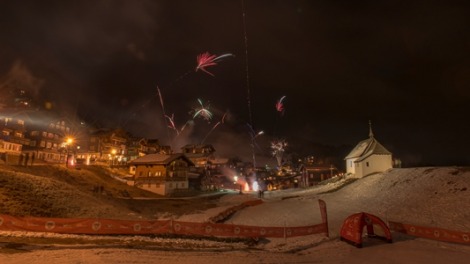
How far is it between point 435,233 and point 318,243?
27.3ft

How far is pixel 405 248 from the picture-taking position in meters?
18.3

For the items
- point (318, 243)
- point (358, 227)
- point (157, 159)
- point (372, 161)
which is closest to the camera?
point (358, 227)

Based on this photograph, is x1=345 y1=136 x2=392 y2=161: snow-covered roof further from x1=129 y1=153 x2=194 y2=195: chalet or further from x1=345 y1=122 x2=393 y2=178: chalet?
x1=129 y1=153 x2=194 y2=195: chalet

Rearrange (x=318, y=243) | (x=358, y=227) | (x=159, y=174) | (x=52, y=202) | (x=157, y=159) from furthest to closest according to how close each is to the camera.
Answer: (x=157, y=159) → (x=159, y=174) → (x=52, y=202) → (x=318, y=243) → (x=358, y=227)

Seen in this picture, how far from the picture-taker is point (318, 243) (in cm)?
2080

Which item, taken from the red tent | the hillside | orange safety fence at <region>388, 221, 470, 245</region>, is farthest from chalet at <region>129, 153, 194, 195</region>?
orange safety fence at <region>388, 221, 470, 245</region>

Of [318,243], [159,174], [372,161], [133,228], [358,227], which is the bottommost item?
[318,243]

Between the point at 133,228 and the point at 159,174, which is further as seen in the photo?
the point at 159,174

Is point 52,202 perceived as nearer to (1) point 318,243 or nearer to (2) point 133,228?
(2) point 133,228

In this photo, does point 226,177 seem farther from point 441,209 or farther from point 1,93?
point 1,93

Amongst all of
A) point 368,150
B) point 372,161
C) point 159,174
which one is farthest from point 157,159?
point 372,161

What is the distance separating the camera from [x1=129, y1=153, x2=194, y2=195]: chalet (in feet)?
207

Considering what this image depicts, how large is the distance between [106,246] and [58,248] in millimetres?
2364

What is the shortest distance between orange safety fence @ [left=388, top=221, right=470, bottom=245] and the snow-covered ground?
0.61 metres
